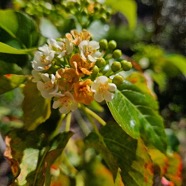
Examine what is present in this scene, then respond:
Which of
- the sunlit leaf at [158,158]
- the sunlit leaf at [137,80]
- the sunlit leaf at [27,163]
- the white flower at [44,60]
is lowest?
the sunlit leaf at [158,158]

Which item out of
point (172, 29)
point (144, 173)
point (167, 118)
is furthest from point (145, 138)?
point (172, 29)

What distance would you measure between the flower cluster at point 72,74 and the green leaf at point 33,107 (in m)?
0.07

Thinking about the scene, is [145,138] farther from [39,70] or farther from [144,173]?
[39,70]

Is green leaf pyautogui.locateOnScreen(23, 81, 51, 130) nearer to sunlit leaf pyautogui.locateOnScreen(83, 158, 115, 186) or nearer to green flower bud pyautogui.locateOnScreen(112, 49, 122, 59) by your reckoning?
green flower bud pyautogui.locateOnScreen(112, 49, 122, 59)

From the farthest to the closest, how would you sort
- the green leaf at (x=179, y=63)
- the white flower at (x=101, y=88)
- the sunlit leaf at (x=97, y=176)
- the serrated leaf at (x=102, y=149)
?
the green leaf at (x=179, y=63)
the sunlit leaf at (x=97, y=176)
the serrated leaf at (x=102, y=149)
the white flower at (x=101, y=88)

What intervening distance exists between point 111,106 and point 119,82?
42mm

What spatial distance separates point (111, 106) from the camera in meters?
0.74

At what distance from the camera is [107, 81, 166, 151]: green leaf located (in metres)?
0.77

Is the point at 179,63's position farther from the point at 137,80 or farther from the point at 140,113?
the point at 140,113

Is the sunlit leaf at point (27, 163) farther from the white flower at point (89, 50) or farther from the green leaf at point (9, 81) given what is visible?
the white flower at point (89, 50)

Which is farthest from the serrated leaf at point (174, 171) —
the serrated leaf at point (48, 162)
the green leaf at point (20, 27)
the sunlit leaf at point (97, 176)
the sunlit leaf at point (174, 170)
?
the green leaf at point (20, 27)

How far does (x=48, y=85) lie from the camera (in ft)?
2.36

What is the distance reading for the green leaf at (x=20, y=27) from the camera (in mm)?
885

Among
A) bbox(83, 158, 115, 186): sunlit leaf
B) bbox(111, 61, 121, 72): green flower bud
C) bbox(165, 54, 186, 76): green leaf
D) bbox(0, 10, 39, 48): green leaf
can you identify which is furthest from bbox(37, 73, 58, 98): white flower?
bbox(165, 54, 186, 76): green leaf
